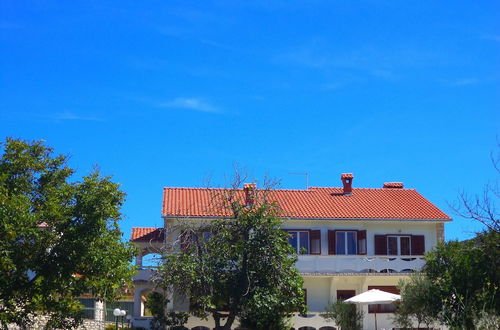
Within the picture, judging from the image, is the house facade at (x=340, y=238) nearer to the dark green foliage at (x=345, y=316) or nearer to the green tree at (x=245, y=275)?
the dark green foliage at (x=345, y=316)

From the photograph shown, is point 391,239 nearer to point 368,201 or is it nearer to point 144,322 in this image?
point 368,201

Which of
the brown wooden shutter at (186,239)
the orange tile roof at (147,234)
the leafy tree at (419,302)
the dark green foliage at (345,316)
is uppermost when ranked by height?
the orange tile roof at (147,234)

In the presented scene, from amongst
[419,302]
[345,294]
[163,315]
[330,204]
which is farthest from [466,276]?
[330,204]

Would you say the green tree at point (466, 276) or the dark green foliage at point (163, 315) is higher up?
the green tree at point (466, 276)

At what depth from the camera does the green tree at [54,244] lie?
24375mm

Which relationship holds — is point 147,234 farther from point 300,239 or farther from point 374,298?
point 374,298

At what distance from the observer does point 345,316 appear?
32781 mm

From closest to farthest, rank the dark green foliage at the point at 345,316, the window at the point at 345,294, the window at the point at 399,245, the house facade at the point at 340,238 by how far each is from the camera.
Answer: the dark green foliage at the point at 345,316, the house facade at the point at 340,238, the window at the point at 345,294, the window at the point at 399,245

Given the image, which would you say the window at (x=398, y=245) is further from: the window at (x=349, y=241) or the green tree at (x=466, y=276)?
the green tree at (x=466, y=276)

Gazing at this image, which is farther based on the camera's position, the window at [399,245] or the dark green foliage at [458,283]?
the window at [399,245]

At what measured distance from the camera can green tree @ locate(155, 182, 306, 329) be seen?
98.1ft

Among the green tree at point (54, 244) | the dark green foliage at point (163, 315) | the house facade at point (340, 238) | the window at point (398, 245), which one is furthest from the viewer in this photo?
the window at point (398, 245)

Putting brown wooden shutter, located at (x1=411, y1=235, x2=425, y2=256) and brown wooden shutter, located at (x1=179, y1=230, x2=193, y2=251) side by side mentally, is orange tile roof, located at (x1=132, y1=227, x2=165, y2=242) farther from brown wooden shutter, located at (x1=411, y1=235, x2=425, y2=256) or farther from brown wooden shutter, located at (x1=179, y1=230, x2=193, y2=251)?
brown wooden shutter, located at (x1=411, y1=235, x2=425, y2=256)

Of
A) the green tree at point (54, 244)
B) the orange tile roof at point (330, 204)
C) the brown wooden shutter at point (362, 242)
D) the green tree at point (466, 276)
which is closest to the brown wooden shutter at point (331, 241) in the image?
the orange tile roof at point (330, 204)
